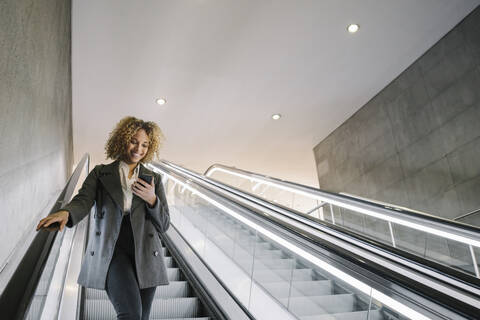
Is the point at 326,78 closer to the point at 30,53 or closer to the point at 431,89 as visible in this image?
the point at 431,89

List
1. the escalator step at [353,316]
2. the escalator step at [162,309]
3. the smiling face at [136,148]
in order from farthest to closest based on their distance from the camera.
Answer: the escalator step at [162,309]
the smiling face at [136,148]
the escalator step at [353,316]

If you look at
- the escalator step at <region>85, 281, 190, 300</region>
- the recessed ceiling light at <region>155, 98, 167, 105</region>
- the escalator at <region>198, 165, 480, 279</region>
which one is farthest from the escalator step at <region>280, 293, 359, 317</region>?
the recessed ceiling light at <region>155, 98, 167, 105</region>

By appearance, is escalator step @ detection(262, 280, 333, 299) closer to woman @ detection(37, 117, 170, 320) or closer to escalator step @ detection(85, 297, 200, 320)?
woman @ detection(37, 117, 170, 320)

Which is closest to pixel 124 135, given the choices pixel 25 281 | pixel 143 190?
pixel 143 190

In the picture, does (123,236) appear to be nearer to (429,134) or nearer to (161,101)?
(429,134)

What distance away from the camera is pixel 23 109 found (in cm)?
276

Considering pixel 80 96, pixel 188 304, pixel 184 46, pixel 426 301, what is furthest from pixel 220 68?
pixel 426 301

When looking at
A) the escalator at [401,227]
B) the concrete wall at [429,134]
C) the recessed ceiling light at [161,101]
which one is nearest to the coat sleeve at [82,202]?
the escalator at [401,227]

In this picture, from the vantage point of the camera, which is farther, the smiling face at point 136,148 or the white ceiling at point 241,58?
the white ceiling at point 241,58

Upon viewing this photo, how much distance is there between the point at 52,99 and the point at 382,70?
252 inches

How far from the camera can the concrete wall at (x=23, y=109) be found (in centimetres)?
224

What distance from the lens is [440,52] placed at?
6676mm

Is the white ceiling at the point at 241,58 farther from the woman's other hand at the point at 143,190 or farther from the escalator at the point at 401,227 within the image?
the woman's other hand at the point at 143,190

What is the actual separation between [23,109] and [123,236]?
5.11 feet
